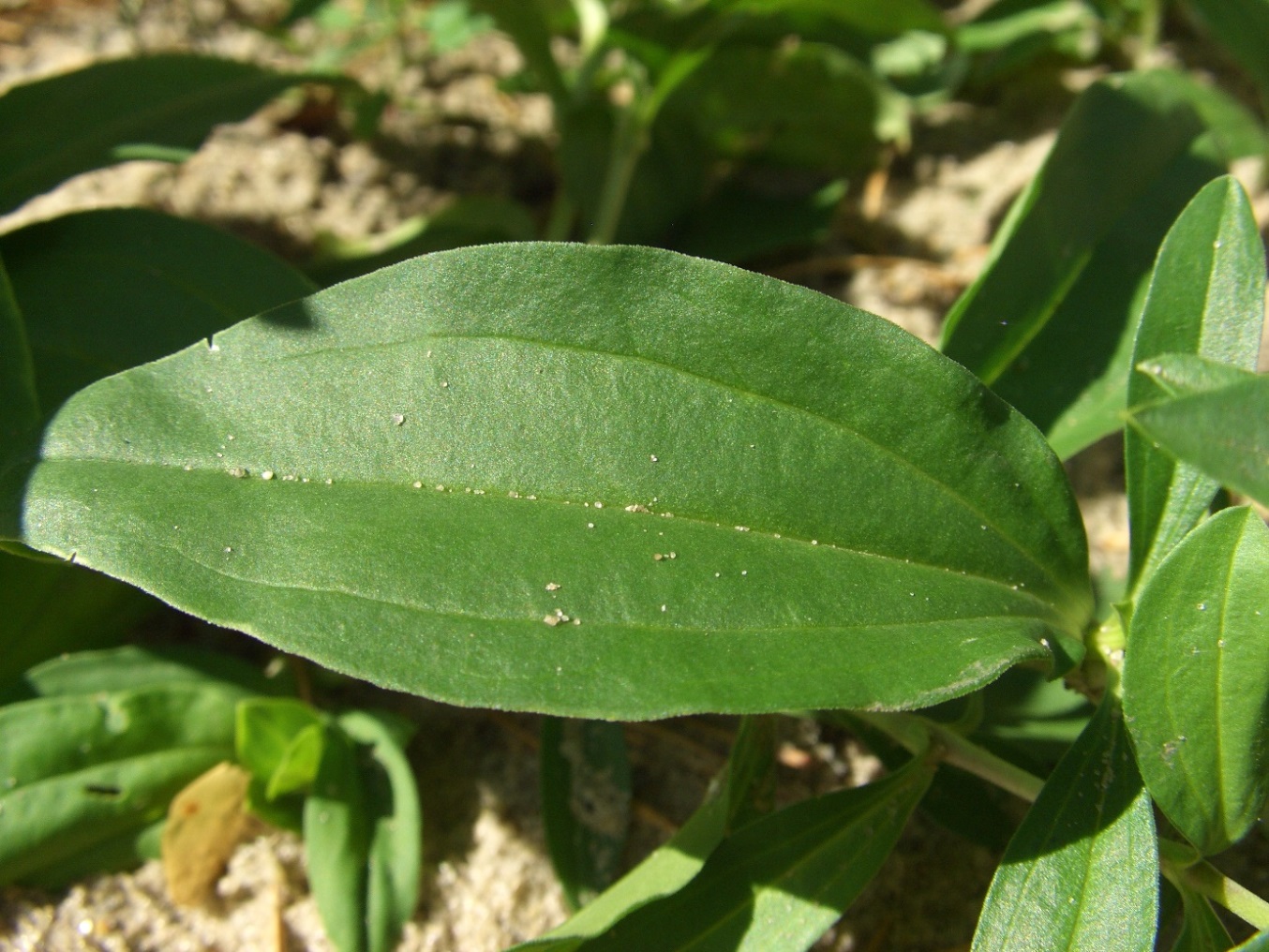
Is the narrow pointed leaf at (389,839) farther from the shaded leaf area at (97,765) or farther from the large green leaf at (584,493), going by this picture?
the large green leaf at (584,493)

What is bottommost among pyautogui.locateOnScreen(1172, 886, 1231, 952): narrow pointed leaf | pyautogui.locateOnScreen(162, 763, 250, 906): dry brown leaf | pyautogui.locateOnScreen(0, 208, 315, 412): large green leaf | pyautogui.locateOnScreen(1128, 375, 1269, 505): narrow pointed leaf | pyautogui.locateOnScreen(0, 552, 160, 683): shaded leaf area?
pyautogui.locateOnScreen(162, 763, 250, 906): dry brown leaf

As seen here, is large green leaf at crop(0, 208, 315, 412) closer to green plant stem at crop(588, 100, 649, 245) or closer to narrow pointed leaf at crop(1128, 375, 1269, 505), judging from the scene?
green plant stem at crop(588, 100, 649, 245)

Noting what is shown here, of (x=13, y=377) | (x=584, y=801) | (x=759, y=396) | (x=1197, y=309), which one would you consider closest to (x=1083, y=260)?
(x=1197, y=309)

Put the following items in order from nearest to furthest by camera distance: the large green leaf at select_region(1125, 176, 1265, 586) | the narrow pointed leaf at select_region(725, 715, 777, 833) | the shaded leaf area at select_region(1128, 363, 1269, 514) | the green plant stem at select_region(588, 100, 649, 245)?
the shaded leaf area at select_region(1128, 363, 1269, 514), the large green leaf at select_region(1125, 176, 1265, 586), the narrow pointed leaf at select_region(725, 715, 777, 833), the green plant stem at select_region(588, 100, 649, 245)

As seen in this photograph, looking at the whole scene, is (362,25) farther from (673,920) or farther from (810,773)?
(673,920)

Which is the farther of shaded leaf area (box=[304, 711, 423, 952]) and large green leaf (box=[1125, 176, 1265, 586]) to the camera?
shaded leaf area (box=[304, 711, 423, 952])

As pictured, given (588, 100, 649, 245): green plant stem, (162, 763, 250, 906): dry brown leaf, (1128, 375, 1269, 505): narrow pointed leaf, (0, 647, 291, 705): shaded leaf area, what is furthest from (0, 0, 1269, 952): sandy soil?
(1128, 375, 1269, 505): narrow pointed leaf

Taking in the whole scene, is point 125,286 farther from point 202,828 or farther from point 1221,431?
point 1221,431

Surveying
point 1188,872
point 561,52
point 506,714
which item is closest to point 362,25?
point 561,52
